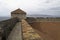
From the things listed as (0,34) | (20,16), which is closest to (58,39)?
(0,34)

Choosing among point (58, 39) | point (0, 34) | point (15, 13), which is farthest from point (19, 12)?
point (0, 34)

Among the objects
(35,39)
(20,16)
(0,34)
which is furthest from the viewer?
(20,16)

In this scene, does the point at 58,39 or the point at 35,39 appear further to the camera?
the point at 58,39

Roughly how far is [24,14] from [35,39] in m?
24.9

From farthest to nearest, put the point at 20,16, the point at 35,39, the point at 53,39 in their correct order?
the point at 20,16
the point at 53,39
the point at 35,39

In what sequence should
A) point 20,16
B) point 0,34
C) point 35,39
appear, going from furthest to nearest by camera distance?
1. point 20,16
2. point 0,34
3. point 35,39

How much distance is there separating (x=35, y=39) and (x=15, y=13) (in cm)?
2571

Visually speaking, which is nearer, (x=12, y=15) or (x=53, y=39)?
(x=53, y=39)

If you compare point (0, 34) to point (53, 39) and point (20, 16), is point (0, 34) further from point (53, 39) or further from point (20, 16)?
point (20, 16)

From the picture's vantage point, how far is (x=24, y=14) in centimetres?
2770

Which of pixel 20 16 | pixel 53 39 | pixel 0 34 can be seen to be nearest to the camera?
pixel 0 34

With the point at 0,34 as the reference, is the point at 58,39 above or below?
below

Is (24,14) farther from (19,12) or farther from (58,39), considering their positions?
(58,39)

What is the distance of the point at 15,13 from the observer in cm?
2834
